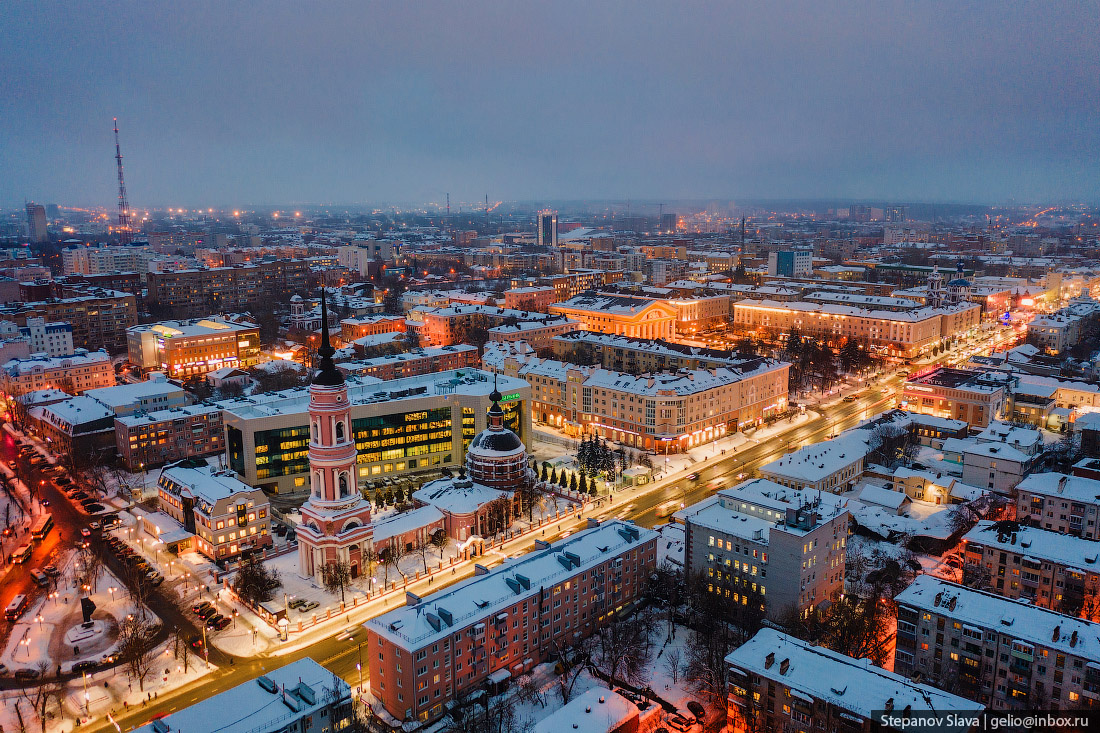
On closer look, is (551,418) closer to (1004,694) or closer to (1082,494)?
(1082,494)

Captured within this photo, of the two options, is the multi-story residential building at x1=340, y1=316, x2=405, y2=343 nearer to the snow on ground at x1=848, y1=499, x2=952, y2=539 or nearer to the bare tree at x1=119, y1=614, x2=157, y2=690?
the bare tree at x1=119, y1=614, x2=157, y2=690

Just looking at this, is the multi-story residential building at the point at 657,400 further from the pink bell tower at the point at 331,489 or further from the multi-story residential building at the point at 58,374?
the multi-story residential building at the point at 58,374

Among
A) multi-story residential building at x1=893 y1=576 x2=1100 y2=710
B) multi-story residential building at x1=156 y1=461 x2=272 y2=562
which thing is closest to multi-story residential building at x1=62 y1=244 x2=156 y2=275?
multi-story residential building at x1=156 y1=461 x2=272 y2=562

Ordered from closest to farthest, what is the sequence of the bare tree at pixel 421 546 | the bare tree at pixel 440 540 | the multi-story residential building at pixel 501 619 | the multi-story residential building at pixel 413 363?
1. the multi-story residential building at pixel 501 619
2. the bare tree at pixel 440 540
3. the bare tree at pixel 421 546
4. the multi-story residential building at pixel 413 363

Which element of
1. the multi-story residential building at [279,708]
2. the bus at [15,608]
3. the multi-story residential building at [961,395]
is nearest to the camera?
the multi-story residential building at [279,708]

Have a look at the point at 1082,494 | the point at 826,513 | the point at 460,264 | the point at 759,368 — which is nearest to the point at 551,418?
the point at 759,368

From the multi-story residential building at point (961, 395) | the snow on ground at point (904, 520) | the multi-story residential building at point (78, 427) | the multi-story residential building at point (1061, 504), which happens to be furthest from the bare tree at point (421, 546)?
the multi-story residential building at point (961, 395)

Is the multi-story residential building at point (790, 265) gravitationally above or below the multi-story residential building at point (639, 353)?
above

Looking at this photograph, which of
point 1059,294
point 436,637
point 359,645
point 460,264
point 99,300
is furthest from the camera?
point 460,264
